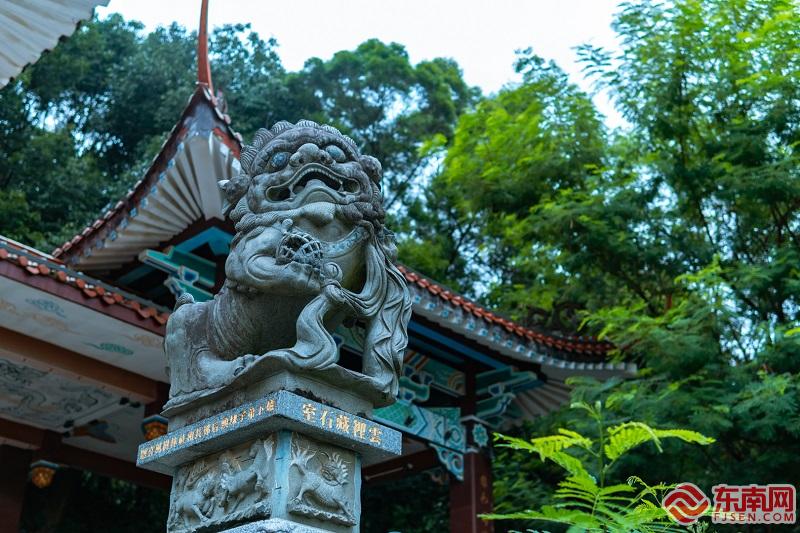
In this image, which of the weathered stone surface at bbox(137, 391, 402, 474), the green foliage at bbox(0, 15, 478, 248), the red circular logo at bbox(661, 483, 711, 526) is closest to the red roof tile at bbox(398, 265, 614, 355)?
the red circular logo at bbox(661, 483, 711, 526)

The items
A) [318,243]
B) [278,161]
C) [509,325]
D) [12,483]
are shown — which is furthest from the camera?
[509,325]

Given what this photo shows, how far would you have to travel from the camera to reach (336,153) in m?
4.33

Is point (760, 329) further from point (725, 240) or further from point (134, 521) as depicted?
point (134, 521)

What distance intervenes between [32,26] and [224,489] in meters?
3.14

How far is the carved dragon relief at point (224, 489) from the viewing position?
3.60 metres

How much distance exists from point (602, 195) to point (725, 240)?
1.46 metres

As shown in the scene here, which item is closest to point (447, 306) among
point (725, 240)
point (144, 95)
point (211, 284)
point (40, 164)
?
point (211, 284)

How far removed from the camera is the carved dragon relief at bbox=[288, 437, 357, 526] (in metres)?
3.58

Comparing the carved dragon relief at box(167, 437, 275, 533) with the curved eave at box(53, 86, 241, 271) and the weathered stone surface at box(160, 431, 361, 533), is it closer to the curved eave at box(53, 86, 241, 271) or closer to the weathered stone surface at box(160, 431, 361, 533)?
the weathered stone surface at box(160, 431, 361, 533)

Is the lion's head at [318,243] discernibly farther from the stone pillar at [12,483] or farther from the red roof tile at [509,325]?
the stone pillar at [12,483]

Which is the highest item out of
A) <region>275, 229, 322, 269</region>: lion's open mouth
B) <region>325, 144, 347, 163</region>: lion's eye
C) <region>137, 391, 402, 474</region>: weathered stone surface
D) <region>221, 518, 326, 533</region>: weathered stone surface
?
<region>325, 144, 347, 163</region>: lion's eye

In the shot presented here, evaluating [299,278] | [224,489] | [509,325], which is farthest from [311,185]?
[509,325]

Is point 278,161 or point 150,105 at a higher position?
point 150,105

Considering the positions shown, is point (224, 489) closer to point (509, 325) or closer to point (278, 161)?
point (278, 161)
